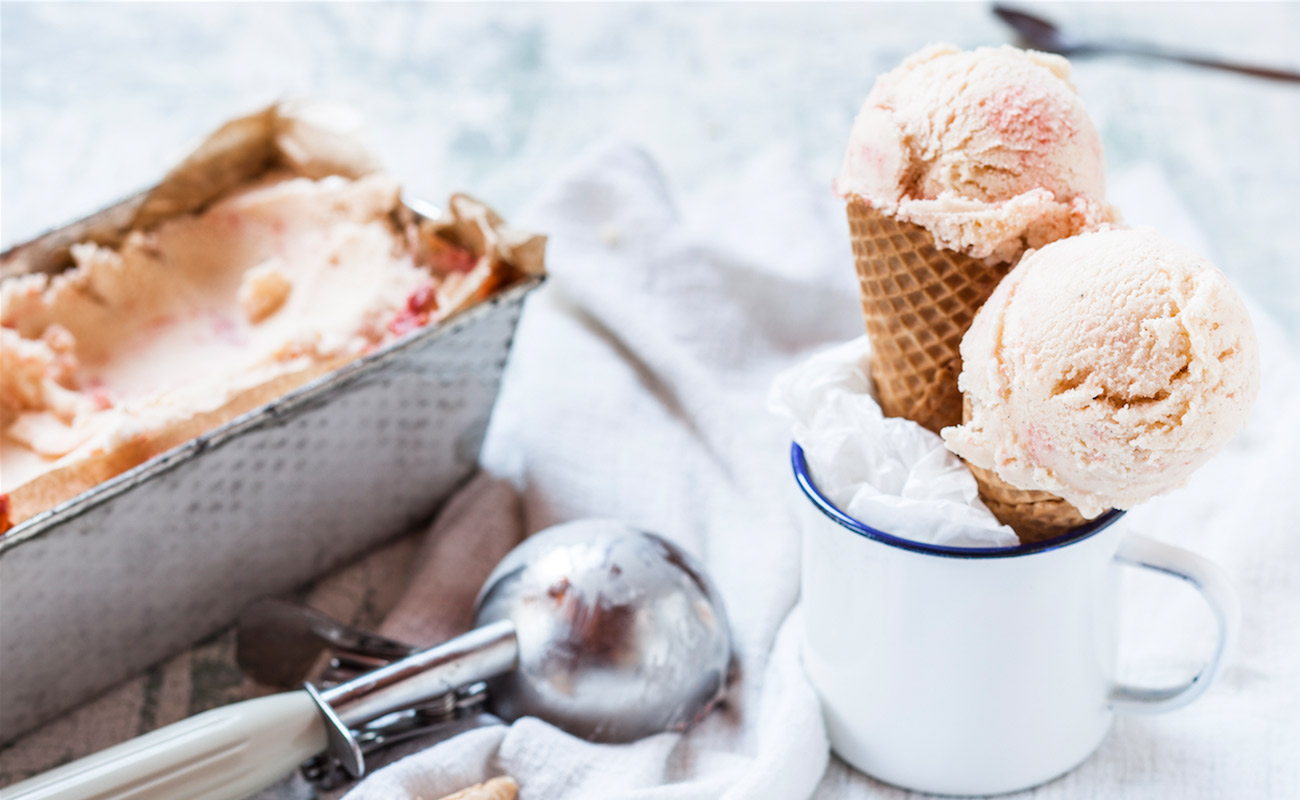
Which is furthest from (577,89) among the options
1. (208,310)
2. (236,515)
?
(236,515)

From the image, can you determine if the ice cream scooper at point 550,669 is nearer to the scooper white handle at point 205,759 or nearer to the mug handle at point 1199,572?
the scooper white handle at point 205,759

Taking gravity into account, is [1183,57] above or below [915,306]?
below

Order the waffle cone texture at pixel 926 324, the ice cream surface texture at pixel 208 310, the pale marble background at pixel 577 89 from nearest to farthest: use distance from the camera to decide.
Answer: the waffle cone texture at pixel 926 324 → the ice cream surface texture at pixel 208 310 → the pale marble background at pixel 577 89

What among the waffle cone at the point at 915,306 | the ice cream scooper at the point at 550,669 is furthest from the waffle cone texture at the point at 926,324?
the ice cream scooper at the point at 550,669

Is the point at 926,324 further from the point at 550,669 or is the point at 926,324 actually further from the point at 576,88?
the point at 576,88

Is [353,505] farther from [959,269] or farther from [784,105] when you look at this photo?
[784,105]

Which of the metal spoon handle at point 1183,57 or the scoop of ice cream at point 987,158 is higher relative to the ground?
the scoop of ice cream at point 987,158

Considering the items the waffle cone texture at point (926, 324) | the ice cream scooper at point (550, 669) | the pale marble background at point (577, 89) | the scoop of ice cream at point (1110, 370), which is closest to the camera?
the scoop of ice cream at point (1110, 370)
